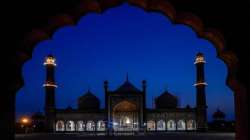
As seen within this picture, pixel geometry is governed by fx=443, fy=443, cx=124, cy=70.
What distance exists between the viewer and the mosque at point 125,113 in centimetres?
5147

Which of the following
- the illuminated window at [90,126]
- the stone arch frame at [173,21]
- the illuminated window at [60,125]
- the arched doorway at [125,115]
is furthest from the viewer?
the illuminated window at [90,126]

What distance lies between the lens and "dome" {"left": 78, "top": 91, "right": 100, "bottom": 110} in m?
56.4

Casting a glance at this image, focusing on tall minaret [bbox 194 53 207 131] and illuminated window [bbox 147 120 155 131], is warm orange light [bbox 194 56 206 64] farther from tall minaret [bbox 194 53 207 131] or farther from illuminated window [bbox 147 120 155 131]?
illuminated window [bbox 147 120 155 131]

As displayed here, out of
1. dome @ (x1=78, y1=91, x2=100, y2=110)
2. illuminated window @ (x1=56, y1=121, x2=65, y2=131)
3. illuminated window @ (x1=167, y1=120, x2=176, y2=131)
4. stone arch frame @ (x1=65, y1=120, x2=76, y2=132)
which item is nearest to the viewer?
illuminated window @ (x1=56, y1=121, x2=65, y2=131)

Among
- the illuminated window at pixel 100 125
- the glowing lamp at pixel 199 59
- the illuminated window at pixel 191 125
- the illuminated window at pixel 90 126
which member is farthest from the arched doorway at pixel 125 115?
the glowing lamp at pixel 199 59

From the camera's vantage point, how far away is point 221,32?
5.77 metres

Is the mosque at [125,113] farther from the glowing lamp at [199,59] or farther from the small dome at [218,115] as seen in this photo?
the small dome at [218,115]

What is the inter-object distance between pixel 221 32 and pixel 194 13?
17.2 inches

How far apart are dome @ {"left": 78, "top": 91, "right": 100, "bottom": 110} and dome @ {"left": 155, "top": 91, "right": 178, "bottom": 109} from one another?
25.4ft

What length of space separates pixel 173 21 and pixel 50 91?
4621cm

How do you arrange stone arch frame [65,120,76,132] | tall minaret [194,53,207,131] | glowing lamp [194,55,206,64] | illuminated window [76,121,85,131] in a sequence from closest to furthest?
tall minaret [194,53,207,131], glowing lamp [194,55,206,64], stone arch frame [65,120,76,132], illuminated window [76,121,85,131]

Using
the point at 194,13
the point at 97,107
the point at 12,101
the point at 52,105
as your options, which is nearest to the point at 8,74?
the point at 12,101

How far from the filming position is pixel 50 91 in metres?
51.4

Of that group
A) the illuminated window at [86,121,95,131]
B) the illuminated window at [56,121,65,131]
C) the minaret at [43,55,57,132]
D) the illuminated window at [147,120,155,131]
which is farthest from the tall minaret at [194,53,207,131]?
the minaret at [43,55,57,132]
